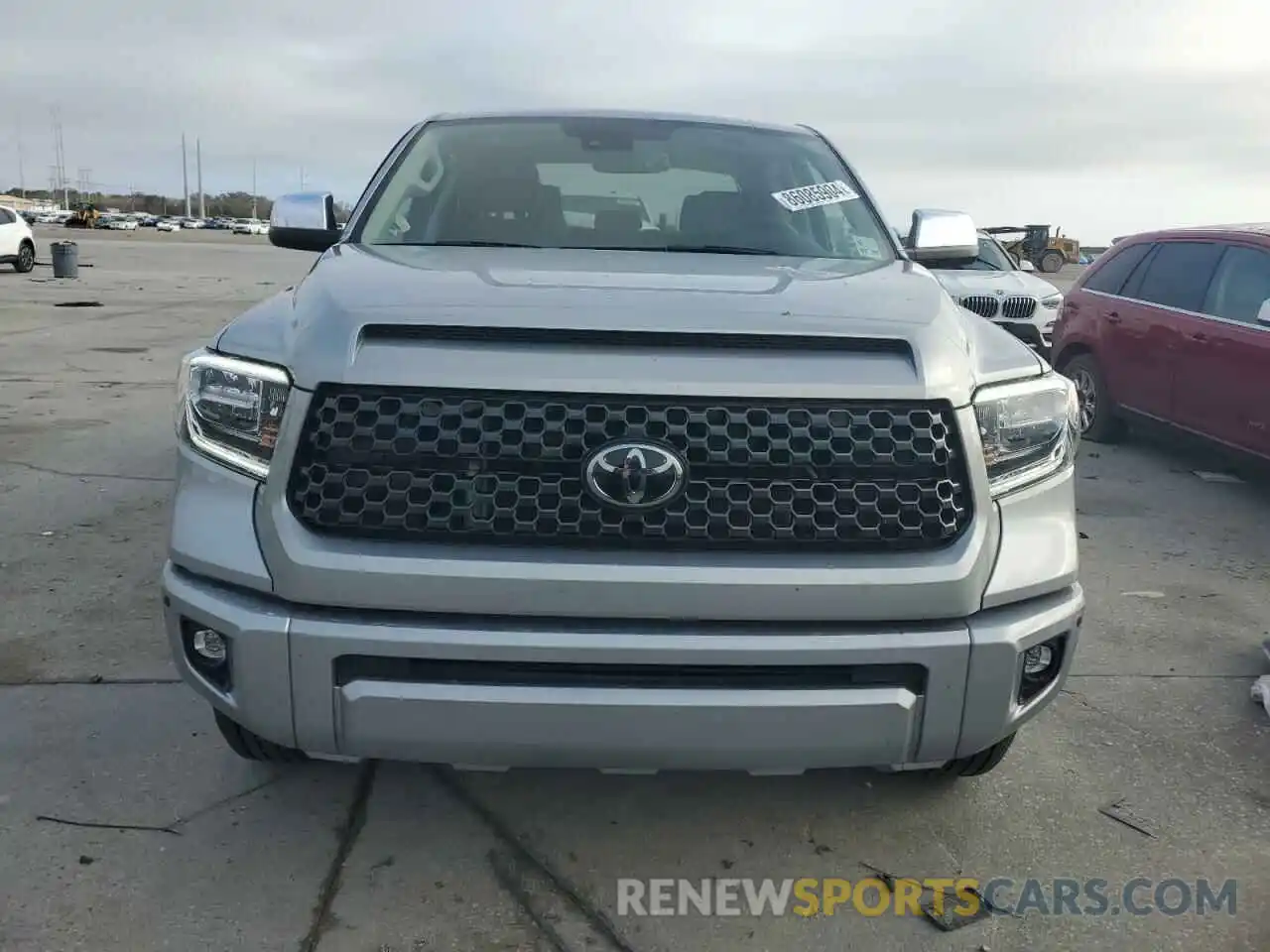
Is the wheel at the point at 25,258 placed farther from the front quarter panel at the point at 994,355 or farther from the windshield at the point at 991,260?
the front quarter panel at the point at 994,355

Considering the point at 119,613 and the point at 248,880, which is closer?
the point at 248,880

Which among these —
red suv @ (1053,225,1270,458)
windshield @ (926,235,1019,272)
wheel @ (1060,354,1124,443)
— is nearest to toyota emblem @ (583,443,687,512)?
red suv @ (1053,225,1270,458)

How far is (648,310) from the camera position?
7.62 ft

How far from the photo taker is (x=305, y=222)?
3.88 meters

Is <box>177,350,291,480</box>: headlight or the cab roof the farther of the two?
the cab roof

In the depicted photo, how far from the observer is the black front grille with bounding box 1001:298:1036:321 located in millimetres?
11883

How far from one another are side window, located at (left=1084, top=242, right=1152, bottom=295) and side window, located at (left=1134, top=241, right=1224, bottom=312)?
217mm

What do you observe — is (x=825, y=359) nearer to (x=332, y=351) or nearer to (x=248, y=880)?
(x=332, y=351)

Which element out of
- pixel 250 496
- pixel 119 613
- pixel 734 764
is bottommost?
pixel 119 613

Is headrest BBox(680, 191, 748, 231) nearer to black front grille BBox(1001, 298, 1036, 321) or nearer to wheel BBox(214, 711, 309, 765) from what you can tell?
wheel BBox(214, 711, 309, 765)

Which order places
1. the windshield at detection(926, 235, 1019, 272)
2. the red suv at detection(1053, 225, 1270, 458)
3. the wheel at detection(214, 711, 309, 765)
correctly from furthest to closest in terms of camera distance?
the windshield at detection(926, 235, 1019, 272), the red suv at detection(1053, 225, 1270, 458), the wheel at detection(214, 711, 309, 765)

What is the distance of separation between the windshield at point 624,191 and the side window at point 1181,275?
4.05 m

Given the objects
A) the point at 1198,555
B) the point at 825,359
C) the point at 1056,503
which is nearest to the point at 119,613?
the point at 825,359

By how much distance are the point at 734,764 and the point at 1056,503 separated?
37.1 inches
